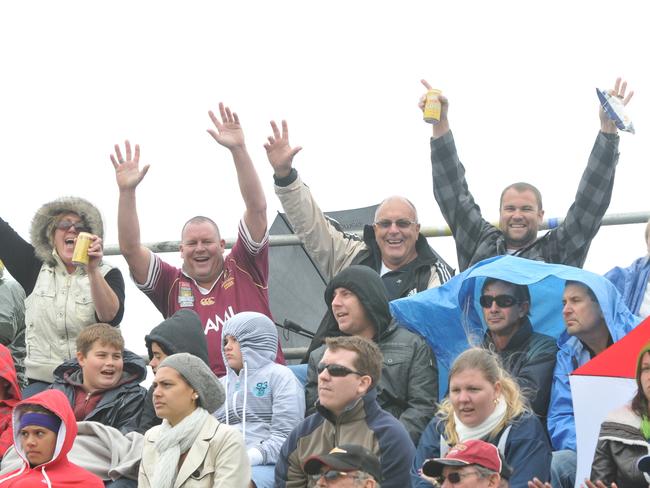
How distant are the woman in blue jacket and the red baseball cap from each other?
1.61ft

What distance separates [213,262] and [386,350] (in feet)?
5.08

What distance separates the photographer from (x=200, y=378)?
265 inches

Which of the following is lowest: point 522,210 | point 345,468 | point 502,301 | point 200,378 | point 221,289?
point 345,468

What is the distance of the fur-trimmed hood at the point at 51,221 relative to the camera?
329 inches

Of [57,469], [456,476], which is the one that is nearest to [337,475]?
[456,476]

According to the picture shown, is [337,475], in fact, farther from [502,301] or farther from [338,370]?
[502,301]

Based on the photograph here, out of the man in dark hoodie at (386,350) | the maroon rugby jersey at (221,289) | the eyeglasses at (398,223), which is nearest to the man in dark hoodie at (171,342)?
the maroon rugby jersey at (221,289)

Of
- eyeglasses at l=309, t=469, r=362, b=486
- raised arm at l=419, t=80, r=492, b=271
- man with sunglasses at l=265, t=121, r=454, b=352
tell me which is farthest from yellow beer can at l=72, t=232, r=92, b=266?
eyeglasses at l=309, t=469, r=362, b=486

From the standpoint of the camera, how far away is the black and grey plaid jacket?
7.54m

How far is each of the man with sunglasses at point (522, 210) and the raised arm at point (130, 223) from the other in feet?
6.12

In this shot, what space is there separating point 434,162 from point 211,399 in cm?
224

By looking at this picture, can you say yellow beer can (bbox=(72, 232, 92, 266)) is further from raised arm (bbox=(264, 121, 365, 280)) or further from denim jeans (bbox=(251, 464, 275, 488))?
denim jeans (bbox=(251, 464, 275, 488))

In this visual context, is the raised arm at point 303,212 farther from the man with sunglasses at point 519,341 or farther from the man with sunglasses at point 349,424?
the man with sunglasses at point 349,424

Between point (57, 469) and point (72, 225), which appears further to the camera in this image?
point (72, 225)
